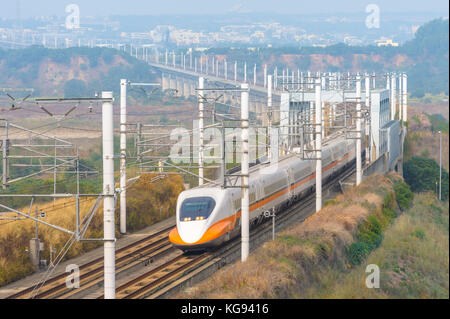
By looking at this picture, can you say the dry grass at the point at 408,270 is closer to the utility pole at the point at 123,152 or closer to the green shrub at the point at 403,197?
the utility pole at the point at 123,152

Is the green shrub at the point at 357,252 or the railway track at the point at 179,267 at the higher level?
the green shrub at the point at 357,252

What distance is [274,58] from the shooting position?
158m

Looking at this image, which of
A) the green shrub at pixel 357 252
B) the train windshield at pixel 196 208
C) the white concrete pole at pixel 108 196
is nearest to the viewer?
the white concrete pole at pixel 108 196

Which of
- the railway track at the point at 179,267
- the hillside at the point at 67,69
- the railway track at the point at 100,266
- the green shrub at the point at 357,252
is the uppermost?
the hillside at the point at 67,69

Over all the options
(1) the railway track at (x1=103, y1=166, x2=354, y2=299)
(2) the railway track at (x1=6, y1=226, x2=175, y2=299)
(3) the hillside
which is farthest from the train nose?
(3) the hillside

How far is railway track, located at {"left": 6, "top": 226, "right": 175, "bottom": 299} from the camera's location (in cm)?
1906

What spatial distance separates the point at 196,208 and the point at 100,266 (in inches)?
134

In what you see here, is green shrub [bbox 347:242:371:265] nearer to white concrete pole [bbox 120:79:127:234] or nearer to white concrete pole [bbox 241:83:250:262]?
white concrete pole [bbox 241:83:250:262]

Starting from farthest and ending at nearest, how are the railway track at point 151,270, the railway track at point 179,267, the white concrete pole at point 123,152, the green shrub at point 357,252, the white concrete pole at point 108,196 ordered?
the white concrete pole at point 123,152 < the green shrub at point 357,252 < the railway track at point 151,270 < the railway track at point 179,267 < the white concrete pole at point 108,196

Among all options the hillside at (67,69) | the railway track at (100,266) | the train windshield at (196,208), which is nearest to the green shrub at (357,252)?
the train windshield at (196,208)

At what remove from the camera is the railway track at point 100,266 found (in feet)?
62.5
